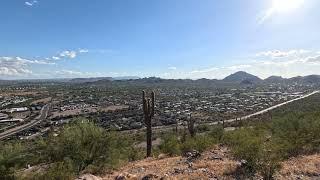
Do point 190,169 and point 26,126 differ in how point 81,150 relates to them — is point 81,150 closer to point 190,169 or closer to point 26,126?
point 190,169

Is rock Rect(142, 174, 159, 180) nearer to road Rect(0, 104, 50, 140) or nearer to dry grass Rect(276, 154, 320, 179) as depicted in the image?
dry grass Rect(276, 154, 320, 179)

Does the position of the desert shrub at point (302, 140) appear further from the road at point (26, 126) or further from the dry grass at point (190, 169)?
the road at point (26, 126)

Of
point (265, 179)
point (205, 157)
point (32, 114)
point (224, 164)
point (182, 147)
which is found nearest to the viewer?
point (265, 179)

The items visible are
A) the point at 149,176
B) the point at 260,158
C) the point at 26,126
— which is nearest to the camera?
the point at 260,158

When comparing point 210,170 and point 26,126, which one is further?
point 26,126

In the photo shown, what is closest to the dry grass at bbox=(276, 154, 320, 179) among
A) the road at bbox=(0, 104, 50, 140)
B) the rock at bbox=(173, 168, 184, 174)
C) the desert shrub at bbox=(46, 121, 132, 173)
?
the rock at bbox=(173, 168, 184, 174)

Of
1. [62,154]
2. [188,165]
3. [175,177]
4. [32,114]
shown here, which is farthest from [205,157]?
[32,114]

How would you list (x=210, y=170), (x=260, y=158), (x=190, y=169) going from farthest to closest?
(x=190, y=169) < (x=210, y=170) < (x=260, y=158)

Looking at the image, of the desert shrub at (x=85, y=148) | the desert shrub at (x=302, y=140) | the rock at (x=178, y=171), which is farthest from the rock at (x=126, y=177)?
the desert shrub at (x=302, y=140)

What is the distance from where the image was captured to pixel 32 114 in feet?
393

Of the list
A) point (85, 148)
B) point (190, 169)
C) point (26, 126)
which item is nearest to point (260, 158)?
point (190, 169)

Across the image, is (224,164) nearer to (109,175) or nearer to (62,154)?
(109,175)

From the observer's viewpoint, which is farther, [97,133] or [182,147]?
[182,147]

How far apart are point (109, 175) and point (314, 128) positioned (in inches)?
475
